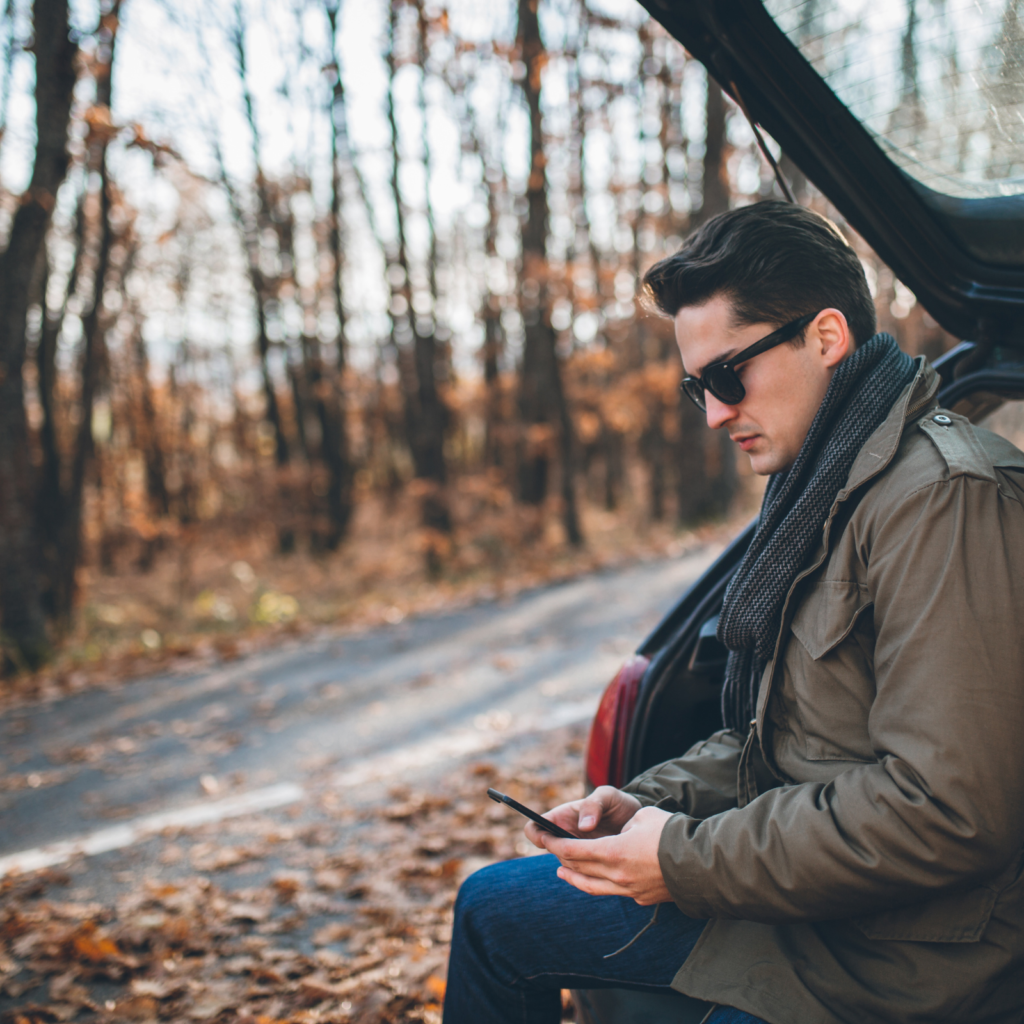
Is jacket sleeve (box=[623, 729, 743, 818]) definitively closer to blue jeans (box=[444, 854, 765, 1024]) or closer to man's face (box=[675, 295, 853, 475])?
blue jeans (box=[444, 854, 765, 1024])

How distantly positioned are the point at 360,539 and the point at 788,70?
69.2ft

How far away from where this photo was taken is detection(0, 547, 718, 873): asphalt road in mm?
5016

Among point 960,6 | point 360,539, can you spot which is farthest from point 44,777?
point 360,539

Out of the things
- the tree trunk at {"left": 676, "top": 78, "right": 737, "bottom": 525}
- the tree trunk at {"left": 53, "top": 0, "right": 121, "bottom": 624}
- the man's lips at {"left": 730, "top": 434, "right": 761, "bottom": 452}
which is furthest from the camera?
the tree trunk at {"left": 676, "top": 78, "right": 737, "bottom": 525}

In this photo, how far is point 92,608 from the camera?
1255cm

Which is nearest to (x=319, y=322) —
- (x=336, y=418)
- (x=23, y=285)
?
(x=336, y=418)

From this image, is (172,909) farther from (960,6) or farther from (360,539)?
(360,539)

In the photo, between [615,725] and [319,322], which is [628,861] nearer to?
[615,725]

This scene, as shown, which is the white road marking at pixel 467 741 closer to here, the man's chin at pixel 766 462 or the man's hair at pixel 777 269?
the man's chin at pixel 766 462

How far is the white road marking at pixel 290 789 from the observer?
4.26m

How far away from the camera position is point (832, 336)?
5.31 ft

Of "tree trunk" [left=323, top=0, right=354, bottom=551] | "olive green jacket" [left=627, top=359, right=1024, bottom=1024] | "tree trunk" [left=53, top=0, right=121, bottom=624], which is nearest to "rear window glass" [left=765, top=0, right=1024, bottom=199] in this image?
"olive green jacket" [left=627, top=359, right=1024, bottom=1024]

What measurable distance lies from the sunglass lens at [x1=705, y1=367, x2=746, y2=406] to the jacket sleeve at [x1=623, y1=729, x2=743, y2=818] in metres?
0.80

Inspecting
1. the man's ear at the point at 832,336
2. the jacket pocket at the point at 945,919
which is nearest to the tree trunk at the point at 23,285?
the man's ear at the point at 832,336
